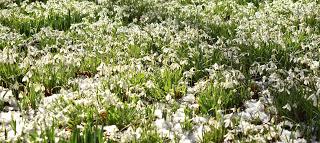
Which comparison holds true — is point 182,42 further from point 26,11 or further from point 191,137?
point 26,11

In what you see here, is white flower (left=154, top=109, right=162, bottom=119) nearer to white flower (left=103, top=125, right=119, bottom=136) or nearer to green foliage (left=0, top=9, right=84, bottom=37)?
white flower (left=103, top=125, right=119, bottom=136)

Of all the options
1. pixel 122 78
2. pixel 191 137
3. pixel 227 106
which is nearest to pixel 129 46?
pixel 122 78

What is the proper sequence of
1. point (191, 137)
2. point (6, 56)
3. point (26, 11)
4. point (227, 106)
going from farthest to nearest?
1. point (26, 11)
2. point (6, 56)
3. point (227, 106)
4. point (191, 137)

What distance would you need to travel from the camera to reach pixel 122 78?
583 cm

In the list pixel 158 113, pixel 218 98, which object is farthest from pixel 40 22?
pixel 218 98

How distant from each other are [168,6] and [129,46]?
3.11 m

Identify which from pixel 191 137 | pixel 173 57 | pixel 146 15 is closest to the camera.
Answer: pixel 191 137

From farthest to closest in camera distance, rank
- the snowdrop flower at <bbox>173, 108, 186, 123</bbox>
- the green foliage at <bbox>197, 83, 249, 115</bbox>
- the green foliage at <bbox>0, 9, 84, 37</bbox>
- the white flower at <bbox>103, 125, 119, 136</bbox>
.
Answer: the green foliage at <bbox>0, 9, 84, 37</bbox> → the green foliage at <bbox>197, 83, 249, 115</bbox> → the snowdrop flower at <bbox>173, 108, 186, 123</bbox> → the white flower at <bbox>103, 125, 119, 136</bbox>

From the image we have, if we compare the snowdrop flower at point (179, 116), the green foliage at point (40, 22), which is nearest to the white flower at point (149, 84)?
the snowdrop flower at point (179, 116)

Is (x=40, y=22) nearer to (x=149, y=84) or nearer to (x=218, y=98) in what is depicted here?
(x=149, y=84)

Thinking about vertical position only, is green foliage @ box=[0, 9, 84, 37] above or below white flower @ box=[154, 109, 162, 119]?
below

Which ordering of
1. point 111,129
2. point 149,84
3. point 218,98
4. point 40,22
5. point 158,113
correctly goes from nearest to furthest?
point 111,129 → point 158,113 → point 218,98 → point 149,84 → point 40,22

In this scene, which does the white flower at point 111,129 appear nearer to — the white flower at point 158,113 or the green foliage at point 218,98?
the white flower at point 158,113

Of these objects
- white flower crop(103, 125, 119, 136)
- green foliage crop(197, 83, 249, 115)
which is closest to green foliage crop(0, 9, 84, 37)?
white flower crop(103, 125, 119, 136)
